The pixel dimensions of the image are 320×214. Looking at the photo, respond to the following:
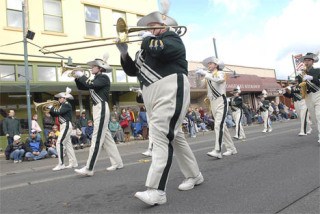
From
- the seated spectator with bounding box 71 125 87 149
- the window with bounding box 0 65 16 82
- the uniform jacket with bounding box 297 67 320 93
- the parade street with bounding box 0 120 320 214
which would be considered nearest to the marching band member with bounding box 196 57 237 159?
the parade street with bounding box 0 120 320 214

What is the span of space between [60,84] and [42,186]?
513 inches

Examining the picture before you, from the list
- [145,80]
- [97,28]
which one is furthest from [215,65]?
[97,28]

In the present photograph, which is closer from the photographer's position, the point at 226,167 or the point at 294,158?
the point at 226,167

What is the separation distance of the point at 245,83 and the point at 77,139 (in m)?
22.2

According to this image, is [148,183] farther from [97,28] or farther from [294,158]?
[97,28]

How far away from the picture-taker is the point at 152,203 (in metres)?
3.89

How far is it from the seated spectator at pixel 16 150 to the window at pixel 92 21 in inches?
365

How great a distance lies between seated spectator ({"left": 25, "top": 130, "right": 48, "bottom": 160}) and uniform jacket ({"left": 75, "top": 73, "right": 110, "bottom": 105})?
22.9 ft

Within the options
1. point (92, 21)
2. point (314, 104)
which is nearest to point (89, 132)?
point (92, 21)

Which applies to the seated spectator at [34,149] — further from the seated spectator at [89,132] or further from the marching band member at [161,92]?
the marching band member at [161,92]

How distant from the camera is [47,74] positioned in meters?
18.6

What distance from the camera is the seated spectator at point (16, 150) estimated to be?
12766 millimetres

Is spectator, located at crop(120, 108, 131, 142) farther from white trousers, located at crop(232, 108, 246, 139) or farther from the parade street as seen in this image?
the parade street

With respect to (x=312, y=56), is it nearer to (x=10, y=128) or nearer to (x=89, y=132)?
(x=89, y=132)
